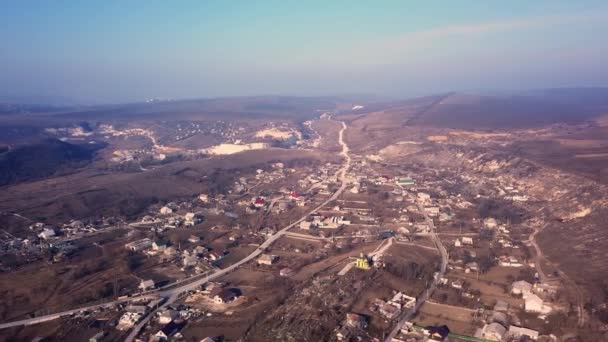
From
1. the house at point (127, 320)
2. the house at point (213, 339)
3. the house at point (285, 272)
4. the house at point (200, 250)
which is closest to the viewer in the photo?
the house at point (213, 339)

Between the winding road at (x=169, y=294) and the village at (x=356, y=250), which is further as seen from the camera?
the winding road at (x=169, y=294)

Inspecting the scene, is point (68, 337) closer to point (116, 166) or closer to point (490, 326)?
point (490, 326)

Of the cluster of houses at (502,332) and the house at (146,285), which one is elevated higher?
the house at (146,285)

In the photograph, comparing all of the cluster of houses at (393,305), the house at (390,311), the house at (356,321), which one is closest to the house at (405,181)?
the cluster of houses at (393,305)

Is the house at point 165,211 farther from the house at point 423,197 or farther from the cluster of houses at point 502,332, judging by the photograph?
the cluster of houses at point 502,332

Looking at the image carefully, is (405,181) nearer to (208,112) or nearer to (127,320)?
(127,320)

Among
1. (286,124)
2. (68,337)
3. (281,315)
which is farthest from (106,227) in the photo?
(286,124)

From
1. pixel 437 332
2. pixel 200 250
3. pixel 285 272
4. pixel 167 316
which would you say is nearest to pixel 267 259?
pixel 285 272
